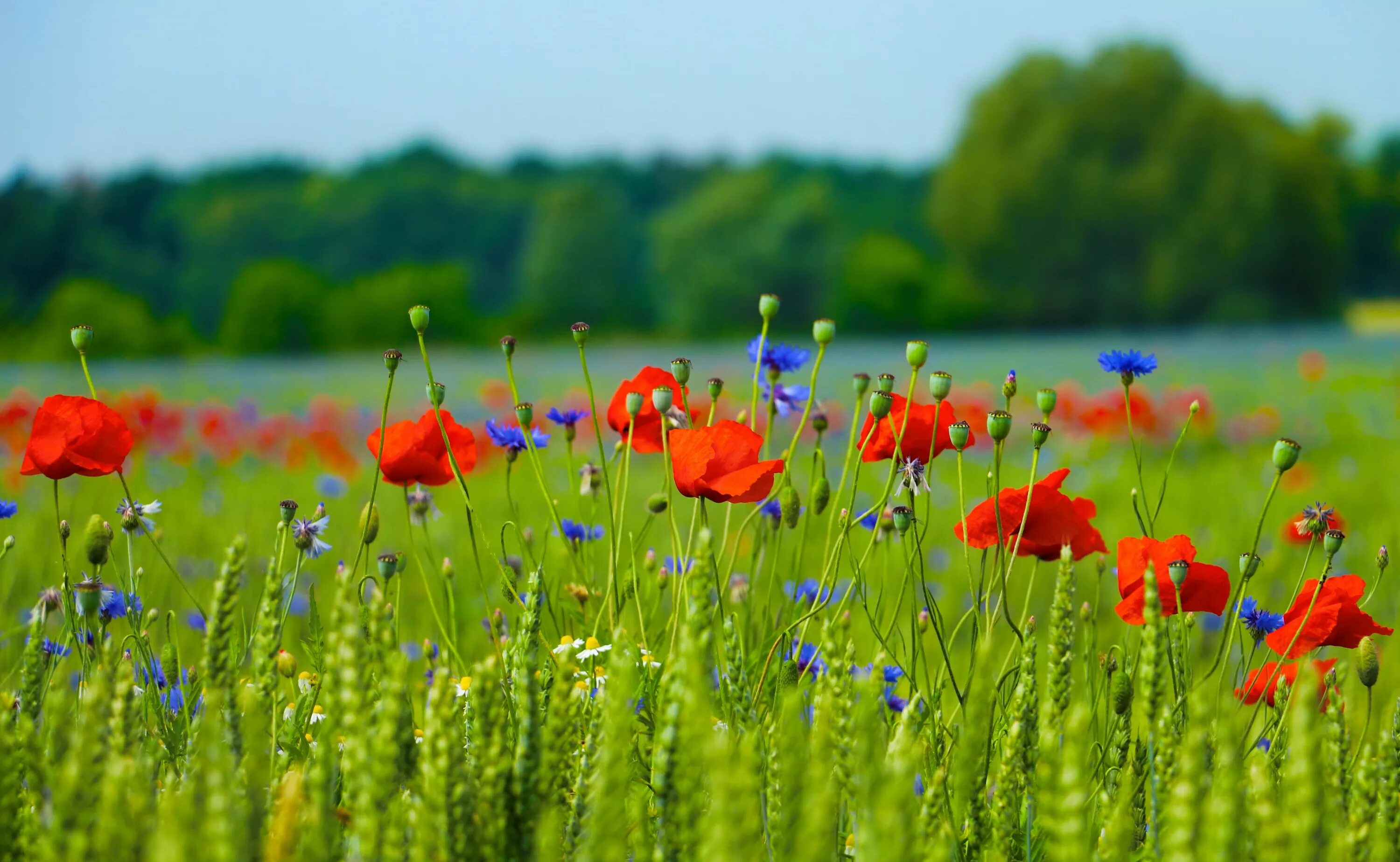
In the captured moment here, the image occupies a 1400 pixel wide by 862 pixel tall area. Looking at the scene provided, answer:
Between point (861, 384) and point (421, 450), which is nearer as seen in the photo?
point (861, 384)

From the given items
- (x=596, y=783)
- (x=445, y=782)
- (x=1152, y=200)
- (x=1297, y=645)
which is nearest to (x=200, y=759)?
(x=445, y=782)

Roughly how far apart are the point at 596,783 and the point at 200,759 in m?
0.32

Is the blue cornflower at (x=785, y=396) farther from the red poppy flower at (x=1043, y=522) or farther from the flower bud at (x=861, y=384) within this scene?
the red poppy flower at (x=1043, y=522)

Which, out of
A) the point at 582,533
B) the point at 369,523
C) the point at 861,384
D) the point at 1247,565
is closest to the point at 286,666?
the point at 369,523

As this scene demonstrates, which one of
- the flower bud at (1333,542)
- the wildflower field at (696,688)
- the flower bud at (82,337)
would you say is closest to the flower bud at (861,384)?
the wildflower field at (696,688)

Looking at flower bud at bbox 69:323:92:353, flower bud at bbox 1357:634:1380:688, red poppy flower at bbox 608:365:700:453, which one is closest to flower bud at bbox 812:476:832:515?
red poppy flower at bbox 608:365:700:453

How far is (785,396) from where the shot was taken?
1662 millimetres

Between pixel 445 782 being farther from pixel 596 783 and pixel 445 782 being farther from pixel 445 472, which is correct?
pixel 445 472

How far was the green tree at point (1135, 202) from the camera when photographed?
22875 millimetres

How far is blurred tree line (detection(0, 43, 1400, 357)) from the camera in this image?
19.5 metres

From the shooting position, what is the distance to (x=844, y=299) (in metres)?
22.3

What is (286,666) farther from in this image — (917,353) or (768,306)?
(917,353)

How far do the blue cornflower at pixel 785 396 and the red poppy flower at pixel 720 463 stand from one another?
324mm

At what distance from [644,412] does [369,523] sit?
0.41 metres
